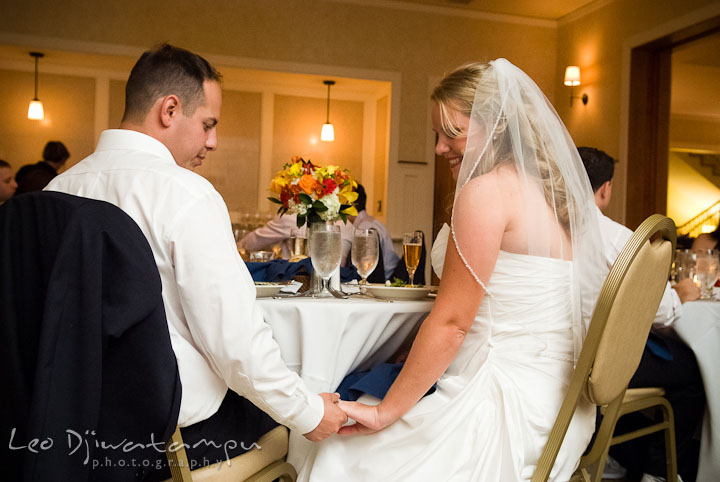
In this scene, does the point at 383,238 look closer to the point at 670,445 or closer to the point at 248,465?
the point at 670,445

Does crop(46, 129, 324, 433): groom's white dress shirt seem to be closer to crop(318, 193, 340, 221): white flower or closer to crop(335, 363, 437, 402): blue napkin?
crop(335, 363, 437, 402): blue napkin

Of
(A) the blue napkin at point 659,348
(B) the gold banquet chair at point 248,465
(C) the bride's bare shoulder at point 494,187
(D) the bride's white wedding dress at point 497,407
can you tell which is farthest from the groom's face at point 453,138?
(A) the blue napkin at point 659,348

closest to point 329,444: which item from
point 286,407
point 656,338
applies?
point 286,407

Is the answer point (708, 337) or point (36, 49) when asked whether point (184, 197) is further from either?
point (36, 49)

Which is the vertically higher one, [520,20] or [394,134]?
[520,20]

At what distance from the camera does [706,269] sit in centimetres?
268

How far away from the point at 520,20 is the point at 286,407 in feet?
21.8

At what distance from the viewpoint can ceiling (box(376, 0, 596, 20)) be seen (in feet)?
21.5

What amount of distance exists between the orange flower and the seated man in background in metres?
0.99

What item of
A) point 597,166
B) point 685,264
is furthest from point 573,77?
point 685,264

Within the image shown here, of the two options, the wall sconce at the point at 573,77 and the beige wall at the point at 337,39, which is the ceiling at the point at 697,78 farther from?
the beige wall at the point at 337,39

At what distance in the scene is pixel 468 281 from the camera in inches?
56.7

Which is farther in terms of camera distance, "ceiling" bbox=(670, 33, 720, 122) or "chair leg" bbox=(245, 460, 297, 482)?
"ceiling" bbox=(670, 33, 720, 122)

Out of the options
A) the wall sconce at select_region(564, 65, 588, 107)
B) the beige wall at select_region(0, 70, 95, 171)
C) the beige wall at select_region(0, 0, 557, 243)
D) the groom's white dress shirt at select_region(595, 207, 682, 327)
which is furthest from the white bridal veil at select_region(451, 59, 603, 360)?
the beige wall at select_region(0, 70, 95, 171)
